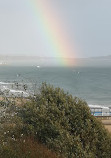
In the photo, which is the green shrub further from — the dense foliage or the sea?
the sea

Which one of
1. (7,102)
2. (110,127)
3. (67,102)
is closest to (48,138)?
(67,102)

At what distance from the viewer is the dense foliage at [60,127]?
6.85 metres

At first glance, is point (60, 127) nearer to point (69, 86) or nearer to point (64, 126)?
point (64, 126)

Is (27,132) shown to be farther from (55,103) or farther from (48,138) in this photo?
(55,103)

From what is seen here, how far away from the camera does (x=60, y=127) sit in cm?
716

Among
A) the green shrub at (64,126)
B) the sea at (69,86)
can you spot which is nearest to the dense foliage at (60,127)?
the green shrub at (64,126)

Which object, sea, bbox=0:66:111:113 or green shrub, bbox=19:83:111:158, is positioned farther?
sea, bbox=0:66:111:113

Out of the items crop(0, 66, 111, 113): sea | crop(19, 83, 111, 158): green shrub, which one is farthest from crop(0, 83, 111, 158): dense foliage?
crop(0, 66, 111, 113): sea

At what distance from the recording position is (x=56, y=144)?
676 cm

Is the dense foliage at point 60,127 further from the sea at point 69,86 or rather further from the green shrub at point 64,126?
the sea at point 69,86

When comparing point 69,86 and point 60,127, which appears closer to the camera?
point 60,127

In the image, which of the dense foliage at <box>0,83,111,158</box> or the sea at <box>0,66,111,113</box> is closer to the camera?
the dense foliage at <box>0,83,111,158</box>

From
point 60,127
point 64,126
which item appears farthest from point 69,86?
point 60,127

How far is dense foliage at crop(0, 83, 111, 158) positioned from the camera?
6.85 m
